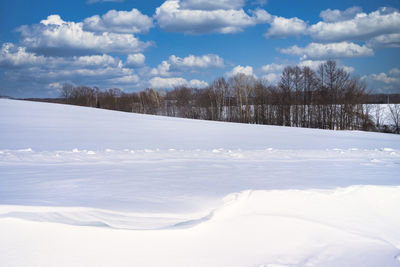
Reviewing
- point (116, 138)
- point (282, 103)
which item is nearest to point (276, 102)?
point (282, 103)

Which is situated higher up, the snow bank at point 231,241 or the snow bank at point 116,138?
the snow bank at point 116,138

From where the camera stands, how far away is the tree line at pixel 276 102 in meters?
30.7

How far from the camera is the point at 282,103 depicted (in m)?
36.3

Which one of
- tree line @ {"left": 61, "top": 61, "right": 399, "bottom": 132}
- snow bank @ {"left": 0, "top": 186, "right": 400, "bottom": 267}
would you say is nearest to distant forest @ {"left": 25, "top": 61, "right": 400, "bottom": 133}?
tree line @ {"left": 61, "top": 61, "right": 399, "bottom": 132}

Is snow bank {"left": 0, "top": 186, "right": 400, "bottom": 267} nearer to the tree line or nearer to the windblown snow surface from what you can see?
the windblown snow surface

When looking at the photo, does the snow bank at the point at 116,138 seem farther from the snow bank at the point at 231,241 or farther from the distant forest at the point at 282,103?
the distant forest at the point at 282,103

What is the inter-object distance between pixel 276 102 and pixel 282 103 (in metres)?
0.87

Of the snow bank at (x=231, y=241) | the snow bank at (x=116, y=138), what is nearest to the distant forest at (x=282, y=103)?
the snow bank at (x=116, y=138)

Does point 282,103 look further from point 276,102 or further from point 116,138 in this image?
point 116,138

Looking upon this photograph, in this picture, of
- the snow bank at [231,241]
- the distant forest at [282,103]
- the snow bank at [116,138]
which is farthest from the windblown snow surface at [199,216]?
the distant forest at [282,103]

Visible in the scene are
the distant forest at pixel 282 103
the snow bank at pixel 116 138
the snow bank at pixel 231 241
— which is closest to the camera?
the snow bank at pixel 231 241

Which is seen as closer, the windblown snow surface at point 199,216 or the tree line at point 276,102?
the windblown snow surface at point 199,216

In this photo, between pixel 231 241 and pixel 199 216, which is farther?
pixel 199 216

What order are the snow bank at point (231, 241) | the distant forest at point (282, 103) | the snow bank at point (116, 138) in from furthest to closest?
the distant forest at point (282, 103) → the snow bank at point (116, 138) → the snow bank at point (231, 241)
